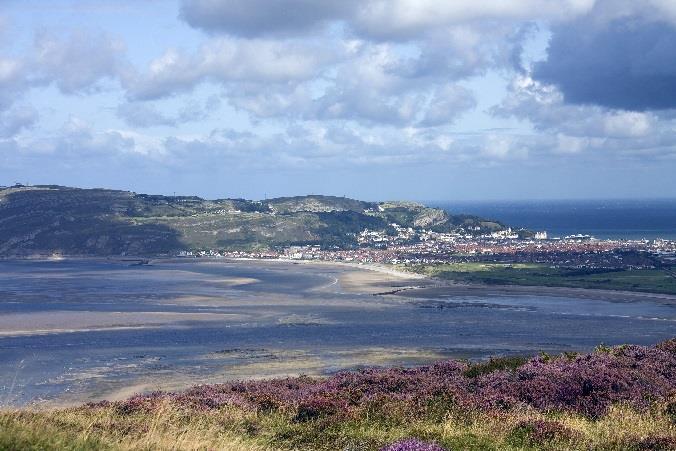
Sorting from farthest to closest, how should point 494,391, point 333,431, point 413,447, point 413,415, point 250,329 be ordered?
point 250,329
point 494,391
point 413,415
point 333,431
point 413,447

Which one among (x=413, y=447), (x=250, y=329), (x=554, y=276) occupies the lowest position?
(x=250, y=329)

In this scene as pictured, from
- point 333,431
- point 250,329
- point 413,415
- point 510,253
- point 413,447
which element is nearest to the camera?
point 413,447

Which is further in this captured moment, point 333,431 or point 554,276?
point 554,276

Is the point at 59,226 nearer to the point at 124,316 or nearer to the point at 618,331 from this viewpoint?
the point at 124,316

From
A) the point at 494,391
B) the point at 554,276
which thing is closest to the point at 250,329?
the point at 494,391

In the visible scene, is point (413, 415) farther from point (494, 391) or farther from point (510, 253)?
point (510, 253)

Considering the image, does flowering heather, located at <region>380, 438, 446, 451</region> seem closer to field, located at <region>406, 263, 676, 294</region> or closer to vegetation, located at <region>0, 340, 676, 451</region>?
vegetation, located at <region>0, 340, 676, 451</region>
